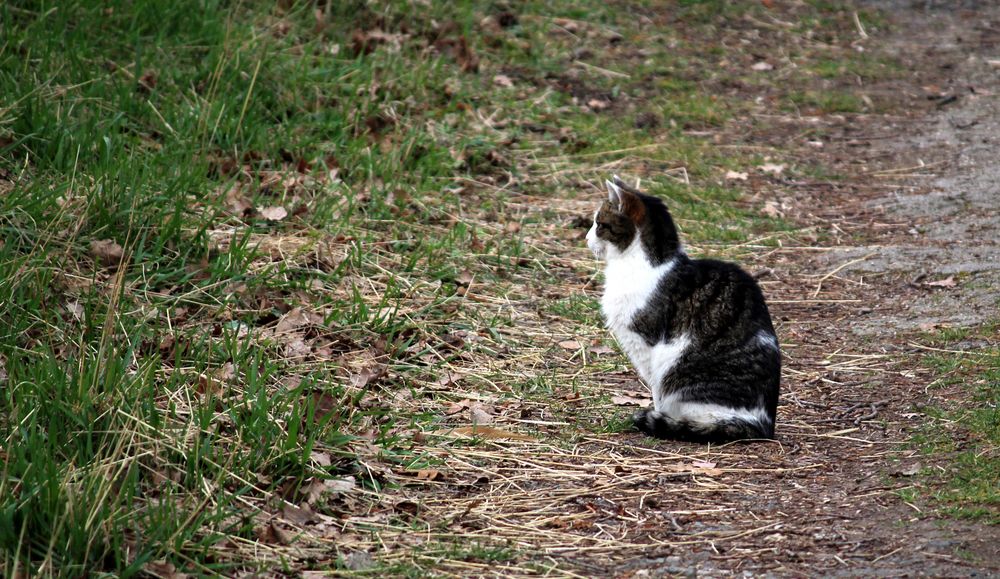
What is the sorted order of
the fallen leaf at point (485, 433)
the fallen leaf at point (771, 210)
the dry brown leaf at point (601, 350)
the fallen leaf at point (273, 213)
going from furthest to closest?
the fallen leaf at point (771, 210) → the fallen leaf at point (273, 213) → the dry brown leaf at point (601, 350) → the fallen leaf at point (485, 433)

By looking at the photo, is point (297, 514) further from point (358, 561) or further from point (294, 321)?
point (294, 321)

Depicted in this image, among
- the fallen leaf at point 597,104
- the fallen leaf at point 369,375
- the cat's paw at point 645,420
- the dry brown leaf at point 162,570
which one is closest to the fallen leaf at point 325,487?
the dry brown leaf at point 162,570

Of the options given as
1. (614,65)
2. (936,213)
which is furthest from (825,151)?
(614,65)

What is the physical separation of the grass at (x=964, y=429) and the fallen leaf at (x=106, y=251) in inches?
140

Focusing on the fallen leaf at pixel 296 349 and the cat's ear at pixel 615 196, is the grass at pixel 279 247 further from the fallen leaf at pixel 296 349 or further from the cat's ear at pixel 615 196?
the cat's ear at pixel 615 196

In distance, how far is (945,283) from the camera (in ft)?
19.6

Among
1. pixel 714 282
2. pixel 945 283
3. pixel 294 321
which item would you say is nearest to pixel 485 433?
pixel 294 321

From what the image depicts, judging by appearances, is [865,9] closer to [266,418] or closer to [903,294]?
[903,294]

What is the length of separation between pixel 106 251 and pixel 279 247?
911 millimetres

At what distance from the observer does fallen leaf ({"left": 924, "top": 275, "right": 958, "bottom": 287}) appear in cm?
595

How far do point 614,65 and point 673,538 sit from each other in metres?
6.78

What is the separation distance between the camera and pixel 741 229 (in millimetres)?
7082

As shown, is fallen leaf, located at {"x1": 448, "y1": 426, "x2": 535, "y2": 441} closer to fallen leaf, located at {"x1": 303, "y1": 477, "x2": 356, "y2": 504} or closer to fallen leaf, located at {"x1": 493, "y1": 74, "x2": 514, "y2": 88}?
fallen leaf, located at {"x1": 303, "y1": 477, "x2": 356, "y2": 504}

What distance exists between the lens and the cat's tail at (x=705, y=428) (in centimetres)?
441
